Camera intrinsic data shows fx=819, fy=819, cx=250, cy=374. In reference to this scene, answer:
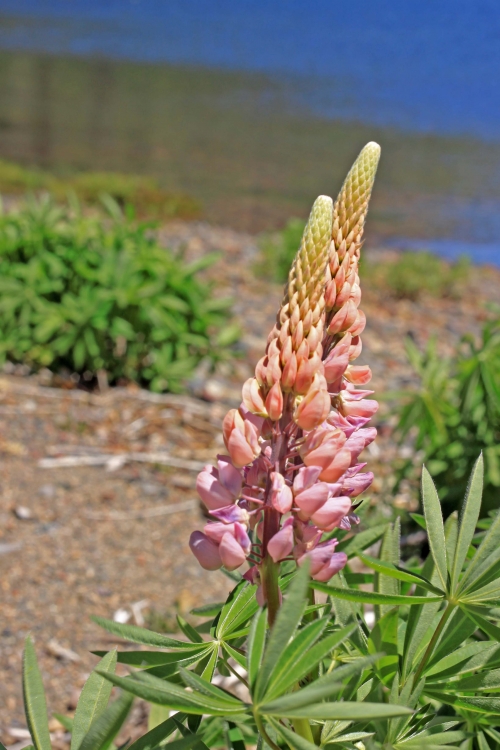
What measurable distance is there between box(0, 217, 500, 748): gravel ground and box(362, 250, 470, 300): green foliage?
3.22 meters

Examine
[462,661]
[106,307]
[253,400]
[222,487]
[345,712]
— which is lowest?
[106,307]

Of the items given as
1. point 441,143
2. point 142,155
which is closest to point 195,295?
point 142,155

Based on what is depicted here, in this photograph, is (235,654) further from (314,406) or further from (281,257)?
(281,257)

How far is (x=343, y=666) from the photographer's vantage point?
0.95 meters

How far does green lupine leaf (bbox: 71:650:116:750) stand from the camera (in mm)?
1031

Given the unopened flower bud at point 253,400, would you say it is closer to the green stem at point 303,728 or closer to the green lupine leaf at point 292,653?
the green lupine leaf at point 292,653

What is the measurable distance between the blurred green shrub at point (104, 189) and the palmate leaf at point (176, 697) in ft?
41.7

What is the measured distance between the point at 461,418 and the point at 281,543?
6.89 feet

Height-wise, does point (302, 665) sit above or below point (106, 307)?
above

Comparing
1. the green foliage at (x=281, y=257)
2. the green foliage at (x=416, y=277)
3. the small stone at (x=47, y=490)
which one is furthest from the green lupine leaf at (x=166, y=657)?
the green foliage at (x=416, y=277)

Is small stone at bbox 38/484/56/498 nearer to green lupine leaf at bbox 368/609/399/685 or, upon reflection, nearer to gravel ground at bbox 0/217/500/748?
gravel ground at bbox 0/217/500/748

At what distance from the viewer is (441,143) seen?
24.8 m

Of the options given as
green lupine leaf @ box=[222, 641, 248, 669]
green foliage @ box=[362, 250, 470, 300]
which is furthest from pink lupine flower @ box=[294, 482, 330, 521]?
green foliage @ box=[362, 250, 470, 300]

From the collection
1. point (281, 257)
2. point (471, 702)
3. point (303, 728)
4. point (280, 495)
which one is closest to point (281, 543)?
point (280, 495)
